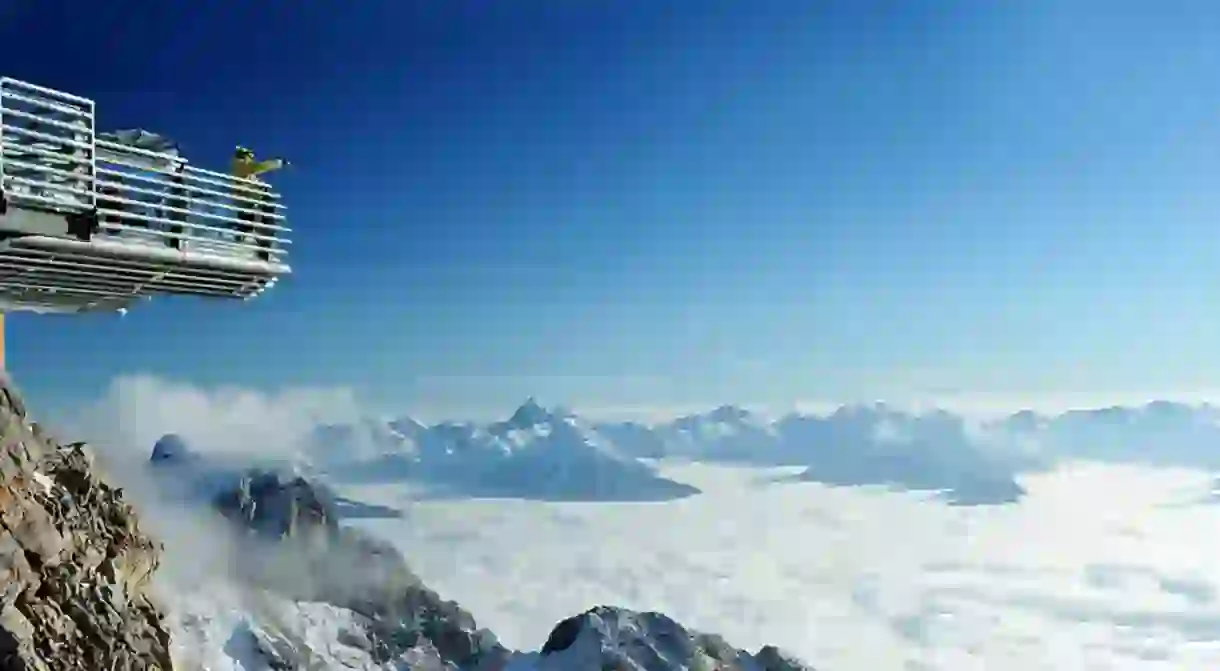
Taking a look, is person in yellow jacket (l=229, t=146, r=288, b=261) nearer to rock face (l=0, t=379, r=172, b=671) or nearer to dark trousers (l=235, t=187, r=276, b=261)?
dark trousers (l=235, t=187, r=276, b=261)

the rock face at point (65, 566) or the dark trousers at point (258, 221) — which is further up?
the dark trousers at point (258, 221)

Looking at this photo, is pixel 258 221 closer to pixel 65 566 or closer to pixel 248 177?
pixel 248 177

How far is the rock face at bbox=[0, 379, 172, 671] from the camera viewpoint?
22000 mm

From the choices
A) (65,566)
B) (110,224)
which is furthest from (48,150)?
(65,566)

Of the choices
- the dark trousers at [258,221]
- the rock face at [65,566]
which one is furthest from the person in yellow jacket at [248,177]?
the rock face at [65,566]

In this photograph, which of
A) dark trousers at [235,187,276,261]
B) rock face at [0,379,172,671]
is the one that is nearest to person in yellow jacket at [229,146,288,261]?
dark trousers at [235,187,276,261]

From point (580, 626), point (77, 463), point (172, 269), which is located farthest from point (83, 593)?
point (580, 626)

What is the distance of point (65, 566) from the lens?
79.9 ft

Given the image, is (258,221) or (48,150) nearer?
(48,150)

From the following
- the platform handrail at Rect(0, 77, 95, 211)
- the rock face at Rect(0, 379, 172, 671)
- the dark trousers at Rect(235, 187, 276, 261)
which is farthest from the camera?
the dark trousers at Rect(235, 187, 276, 261)

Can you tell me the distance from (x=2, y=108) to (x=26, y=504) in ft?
32.0

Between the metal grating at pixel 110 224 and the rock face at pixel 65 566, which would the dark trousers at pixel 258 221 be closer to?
the metal grating at pixel 110 224

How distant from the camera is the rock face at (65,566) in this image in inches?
866

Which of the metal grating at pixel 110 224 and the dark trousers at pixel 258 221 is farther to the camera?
the dark trousers at pixel 258 221
